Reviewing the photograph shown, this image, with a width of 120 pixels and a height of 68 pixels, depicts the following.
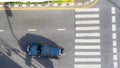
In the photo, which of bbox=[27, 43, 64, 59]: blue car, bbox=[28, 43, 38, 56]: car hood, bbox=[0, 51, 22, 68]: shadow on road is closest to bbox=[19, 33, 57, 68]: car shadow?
bbox=[27, 43, 64, 59]: blue car

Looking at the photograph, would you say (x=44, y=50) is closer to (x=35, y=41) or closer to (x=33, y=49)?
(x=33, y=49)

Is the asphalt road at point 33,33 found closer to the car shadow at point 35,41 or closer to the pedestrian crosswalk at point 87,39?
the car shadow at point 35,41

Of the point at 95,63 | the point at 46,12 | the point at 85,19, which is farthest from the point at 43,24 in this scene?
the point at 95,63

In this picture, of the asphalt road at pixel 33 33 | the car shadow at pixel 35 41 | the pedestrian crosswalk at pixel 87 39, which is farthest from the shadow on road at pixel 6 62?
the pedestrian crosswalk at pixel 87 39

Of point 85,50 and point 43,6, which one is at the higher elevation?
point 43,6

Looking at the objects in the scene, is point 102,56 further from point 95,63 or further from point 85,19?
point 85,19

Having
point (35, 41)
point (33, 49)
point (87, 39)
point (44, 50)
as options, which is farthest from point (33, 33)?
point (87, 39)
